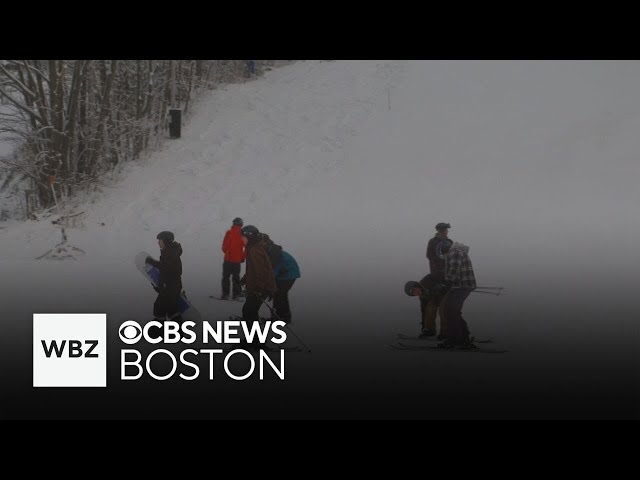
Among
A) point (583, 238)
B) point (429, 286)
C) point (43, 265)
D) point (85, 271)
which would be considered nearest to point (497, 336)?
point (429, 286)

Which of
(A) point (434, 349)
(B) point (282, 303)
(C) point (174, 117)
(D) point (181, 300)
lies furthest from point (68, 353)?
(C) point (174, 117)

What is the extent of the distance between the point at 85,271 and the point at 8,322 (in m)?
5.15

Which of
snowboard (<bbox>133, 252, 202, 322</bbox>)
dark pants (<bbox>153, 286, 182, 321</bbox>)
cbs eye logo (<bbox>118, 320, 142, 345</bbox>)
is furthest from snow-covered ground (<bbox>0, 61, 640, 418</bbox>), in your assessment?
dark pants (<bbox>153, 286, 182, 321</bbox>)

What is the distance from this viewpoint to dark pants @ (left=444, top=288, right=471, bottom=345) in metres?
9.18

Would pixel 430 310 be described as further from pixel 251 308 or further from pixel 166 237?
pixel 166 237

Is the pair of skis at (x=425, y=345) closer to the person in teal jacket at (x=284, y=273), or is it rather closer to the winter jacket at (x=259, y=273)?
the person in teal jacket at (x=284, y=273)

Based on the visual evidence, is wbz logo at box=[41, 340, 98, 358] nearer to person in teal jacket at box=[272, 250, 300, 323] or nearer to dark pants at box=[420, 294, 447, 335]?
person in teal jacket at box=[272, 250, 300, 323]

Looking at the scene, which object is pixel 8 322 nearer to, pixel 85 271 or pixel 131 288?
pixel 131 288

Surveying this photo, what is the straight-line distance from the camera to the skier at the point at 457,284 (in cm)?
915

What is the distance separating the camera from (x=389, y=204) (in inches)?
800

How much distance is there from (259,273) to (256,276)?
5 centimetres

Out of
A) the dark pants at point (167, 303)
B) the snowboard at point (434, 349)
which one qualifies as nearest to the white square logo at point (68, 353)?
the dark pants at point (167, 303)

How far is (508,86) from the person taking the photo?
1027 inches

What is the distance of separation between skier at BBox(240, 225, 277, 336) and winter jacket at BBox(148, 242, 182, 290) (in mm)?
1021
